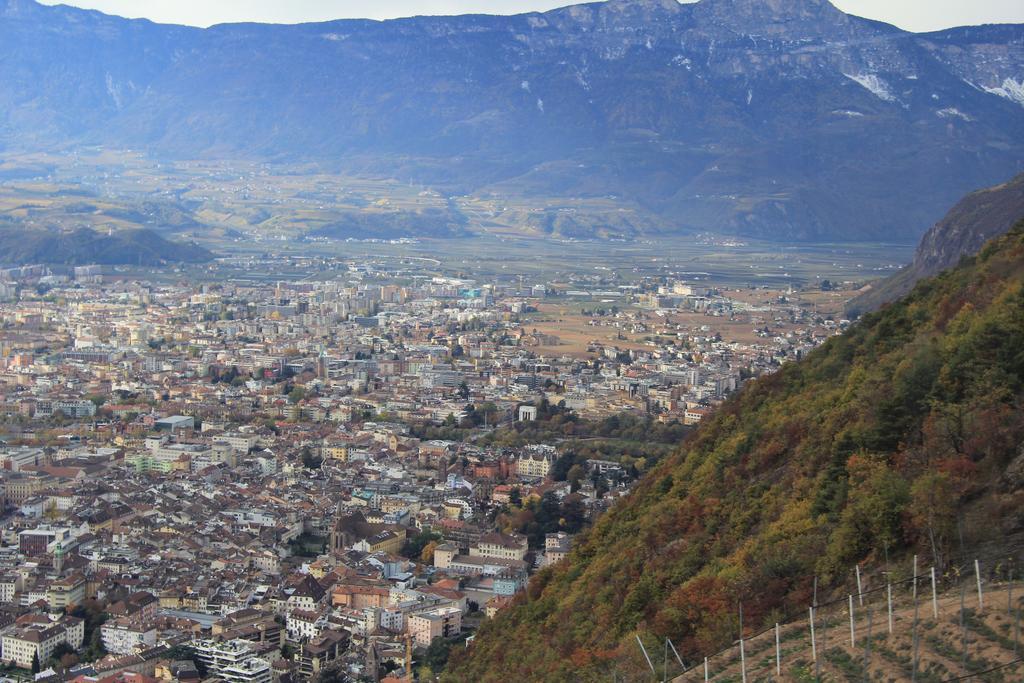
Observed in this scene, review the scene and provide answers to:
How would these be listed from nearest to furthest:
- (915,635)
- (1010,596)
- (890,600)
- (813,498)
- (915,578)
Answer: (915,635) → (1010,596) → (890,600) → (915,578) → (813,498)

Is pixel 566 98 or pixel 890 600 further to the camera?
pixel 566 98

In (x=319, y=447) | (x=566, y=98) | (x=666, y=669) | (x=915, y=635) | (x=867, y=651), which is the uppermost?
(x=566, y=98)

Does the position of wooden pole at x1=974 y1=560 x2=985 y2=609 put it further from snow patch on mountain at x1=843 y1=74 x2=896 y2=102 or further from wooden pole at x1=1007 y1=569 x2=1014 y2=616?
snow patch on mountain at x1=843 y1=74 x2=896 y2=102

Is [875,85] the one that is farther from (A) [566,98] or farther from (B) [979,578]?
(B) [979,578]

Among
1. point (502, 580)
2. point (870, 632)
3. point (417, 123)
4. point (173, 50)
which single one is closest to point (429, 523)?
point (502, 580)

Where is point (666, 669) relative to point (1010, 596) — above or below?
below

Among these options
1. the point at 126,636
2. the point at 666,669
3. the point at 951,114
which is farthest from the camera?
the point at 951,114

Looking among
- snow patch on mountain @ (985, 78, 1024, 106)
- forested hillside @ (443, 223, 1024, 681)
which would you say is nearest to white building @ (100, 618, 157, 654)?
forested hillside @ (443, 223, 1024, 681)

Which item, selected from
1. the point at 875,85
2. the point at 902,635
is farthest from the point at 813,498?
the point at 875,85
